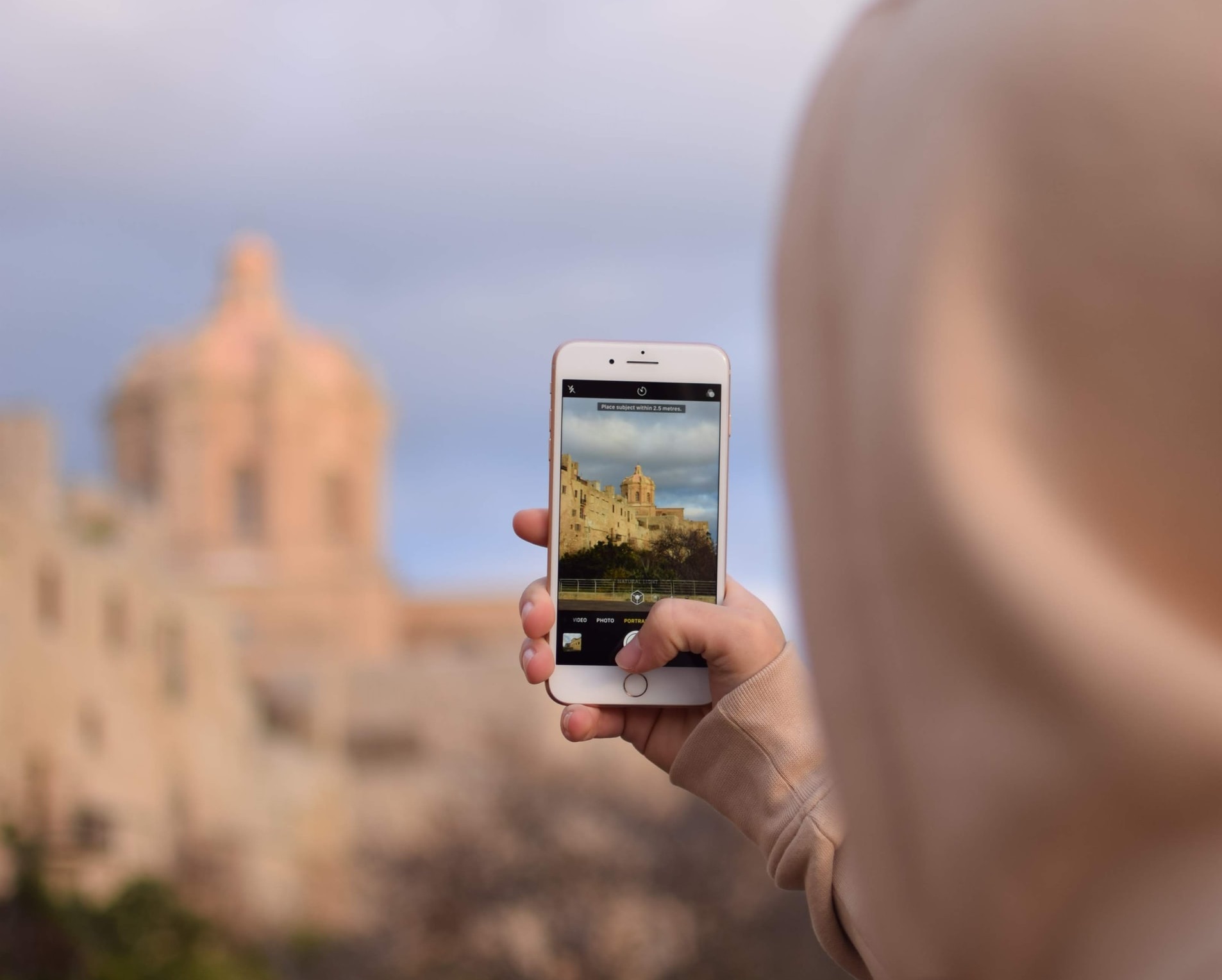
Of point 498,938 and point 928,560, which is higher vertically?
point 928,560

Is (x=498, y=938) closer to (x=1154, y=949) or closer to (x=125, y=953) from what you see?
(x=125, y=953)

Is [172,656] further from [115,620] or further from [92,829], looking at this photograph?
[92,829]

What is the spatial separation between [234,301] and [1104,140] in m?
31.0

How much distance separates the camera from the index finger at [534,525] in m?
1.31

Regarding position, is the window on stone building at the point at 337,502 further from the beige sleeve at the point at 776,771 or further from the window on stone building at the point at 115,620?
the beige sleeve at the point at 776,771

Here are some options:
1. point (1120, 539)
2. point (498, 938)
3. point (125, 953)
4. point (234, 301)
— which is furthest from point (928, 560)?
point (234, 301)

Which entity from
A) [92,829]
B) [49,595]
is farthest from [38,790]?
[49,595]

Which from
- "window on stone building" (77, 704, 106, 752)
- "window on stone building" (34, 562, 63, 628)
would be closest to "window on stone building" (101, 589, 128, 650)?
"window on stone building" (34, 562, 63, 628)

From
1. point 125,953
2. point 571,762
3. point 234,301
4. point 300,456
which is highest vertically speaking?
point 234,301

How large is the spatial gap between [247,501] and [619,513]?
26515mm

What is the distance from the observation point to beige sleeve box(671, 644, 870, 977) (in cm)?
104

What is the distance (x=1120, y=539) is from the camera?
1.53 ft

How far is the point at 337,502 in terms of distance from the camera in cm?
2780

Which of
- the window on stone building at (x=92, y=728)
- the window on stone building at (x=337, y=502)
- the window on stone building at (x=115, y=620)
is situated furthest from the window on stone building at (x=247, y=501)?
the window on stone building at (x=92, y=728)
